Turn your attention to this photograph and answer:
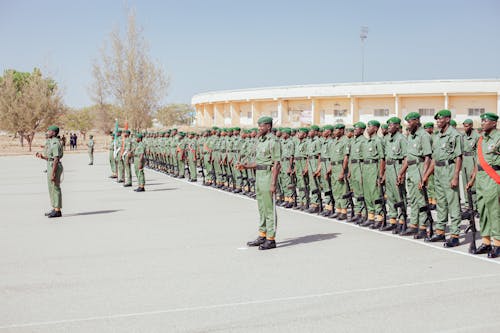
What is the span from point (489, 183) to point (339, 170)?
412 centimetres

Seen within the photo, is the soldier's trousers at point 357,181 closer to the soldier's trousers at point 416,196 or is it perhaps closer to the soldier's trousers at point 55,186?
the soldier's trousers at point 416,196

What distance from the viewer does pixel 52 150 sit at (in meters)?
12.0

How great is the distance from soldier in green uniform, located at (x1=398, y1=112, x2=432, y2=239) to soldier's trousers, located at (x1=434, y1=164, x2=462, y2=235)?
376mm

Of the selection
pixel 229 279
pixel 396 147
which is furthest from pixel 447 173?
pixel 229 279

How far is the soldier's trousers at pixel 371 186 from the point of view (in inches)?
416

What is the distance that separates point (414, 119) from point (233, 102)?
2051 inches

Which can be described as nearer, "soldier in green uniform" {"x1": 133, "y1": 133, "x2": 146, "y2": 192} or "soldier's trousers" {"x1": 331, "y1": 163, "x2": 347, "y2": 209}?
"soldier's trousers" {"x1": 331, "y1": 163, "x2": 347, "y2": 209}

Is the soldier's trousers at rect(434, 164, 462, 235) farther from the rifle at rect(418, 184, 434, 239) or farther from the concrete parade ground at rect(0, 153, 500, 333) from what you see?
the concrete parade ground at rect(0, 153, 500, 333)

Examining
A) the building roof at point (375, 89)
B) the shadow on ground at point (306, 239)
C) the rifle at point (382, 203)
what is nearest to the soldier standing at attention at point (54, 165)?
the shadow on ground at point (306, 239)

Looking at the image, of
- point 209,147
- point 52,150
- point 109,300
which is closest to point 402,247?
point 109,300

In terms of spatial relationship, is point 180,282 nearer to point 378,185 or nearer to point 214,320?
point 214,320

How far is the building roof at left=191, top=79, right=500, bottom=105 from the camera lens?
151ft

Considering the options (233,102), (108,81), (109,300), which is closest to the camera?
(109,300)

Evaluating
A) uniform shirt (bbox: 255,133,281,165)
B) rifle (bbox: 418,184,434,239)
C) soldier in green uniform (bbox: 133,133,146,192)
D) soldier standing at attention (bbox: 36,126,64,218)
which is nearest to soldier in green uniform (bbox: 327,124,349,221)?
rifle (bbox: 418,184,434,239)
